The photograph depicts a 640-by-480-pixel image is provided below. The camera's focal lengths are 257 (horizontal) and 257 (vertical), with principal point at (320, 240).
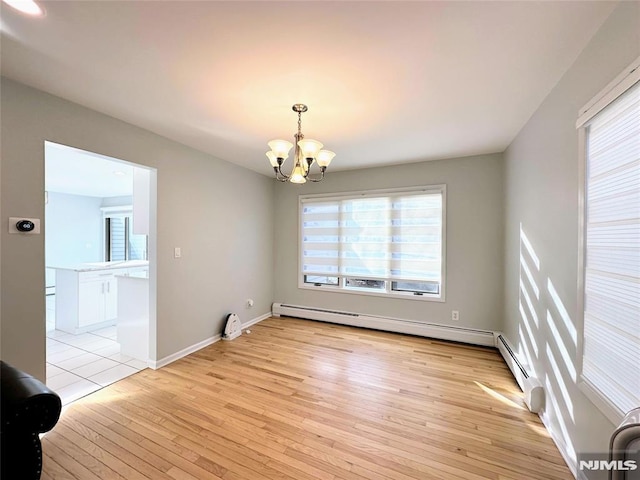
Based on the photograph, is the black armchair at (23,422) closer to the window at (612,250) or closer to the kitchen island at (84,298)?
the window at (612,250)

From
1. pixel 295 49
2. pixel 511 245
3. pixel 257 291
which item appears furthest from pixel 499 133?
pixel 257 291

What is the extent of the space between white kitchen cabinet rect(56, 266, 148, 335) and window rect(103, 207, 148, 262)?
309cm

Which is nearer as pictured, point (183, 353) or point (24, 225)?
point (24, 225)

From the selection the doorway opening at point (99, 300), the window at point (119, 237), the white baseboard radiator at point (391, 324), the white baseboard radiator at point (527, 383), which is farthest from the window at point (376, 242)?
the window at point (119, 237)

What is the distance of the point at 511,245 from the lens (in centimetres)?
293

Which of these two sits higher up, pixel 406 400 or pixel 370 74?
pixel 370 74

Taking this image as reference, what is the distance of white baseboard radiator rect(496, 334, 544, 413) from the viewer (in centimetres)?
202

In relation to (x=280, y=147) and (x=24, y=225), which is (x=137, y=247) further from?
(x=280, y=147)

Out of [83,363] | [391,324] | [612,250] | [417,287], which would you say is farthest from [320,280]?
[612,250]

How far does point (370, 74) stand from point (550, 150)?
1464 millimetres

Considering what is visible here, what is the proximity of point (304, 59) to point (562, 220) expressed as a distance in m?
1.99

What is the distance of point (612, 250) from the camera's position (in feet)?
4.13

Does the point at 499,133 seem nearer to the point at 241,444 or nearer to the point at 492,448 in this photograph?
the point at 492,448

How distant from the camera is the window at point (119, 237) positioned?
6898 mm
